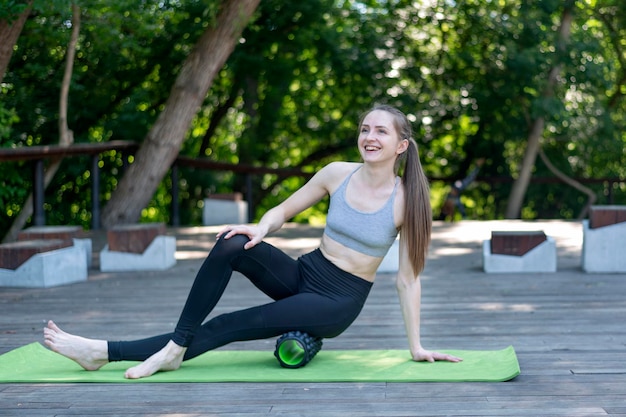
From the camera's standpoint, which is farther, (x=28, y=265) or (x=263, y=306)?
(x=28, y=265)

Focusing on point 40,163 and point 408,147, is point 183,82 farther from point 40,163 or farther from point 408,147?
point 408,147

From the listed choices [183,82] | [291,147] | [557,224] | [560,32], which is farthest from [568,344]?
[291,147]

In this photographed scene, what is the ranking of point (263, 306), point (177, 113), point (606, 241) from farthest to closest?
1. point (177, 113)
2. point (606, 241)
3. point (263, 306)

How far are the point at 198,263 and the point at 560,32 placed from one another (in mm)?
8575

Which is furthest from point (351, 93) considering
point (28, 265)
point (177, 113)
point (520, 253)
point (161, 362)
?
point (161, 362)

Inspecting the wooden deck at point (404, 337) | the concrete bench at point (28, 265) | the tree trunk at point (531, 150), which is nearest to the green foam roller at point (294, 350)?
the wooden deck at point (404, 337)

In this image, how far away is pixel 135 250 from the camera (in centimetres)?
713

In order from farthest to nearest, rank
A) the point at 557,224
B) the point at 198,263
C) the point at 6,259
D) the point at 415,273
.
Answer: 1. the point at 557,224
2. the point at 198,263
3. the point at 6,259
4. the point at 415,273

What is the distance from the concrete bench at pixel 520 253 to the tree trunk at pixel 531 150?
7.84 m

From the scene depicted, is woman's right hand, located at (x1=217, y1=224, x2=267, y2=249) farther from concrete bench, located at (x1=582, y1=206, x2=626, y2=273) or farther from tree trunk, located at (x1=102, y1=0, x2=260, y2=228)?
tree trunk, located at (x1=102, y1=0, x2=260, y2=228)

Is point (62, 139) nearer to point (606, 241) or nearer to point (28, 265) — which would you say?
point (28, 265)

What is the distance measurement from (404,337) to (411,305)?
78 centimetres

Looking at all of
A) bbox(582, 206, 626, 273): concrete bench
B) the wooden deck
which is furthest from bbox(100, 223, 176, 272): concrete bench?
bbox(582, 206, 626, 273): concrete bench

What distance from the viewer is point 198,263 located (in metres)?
7.55
